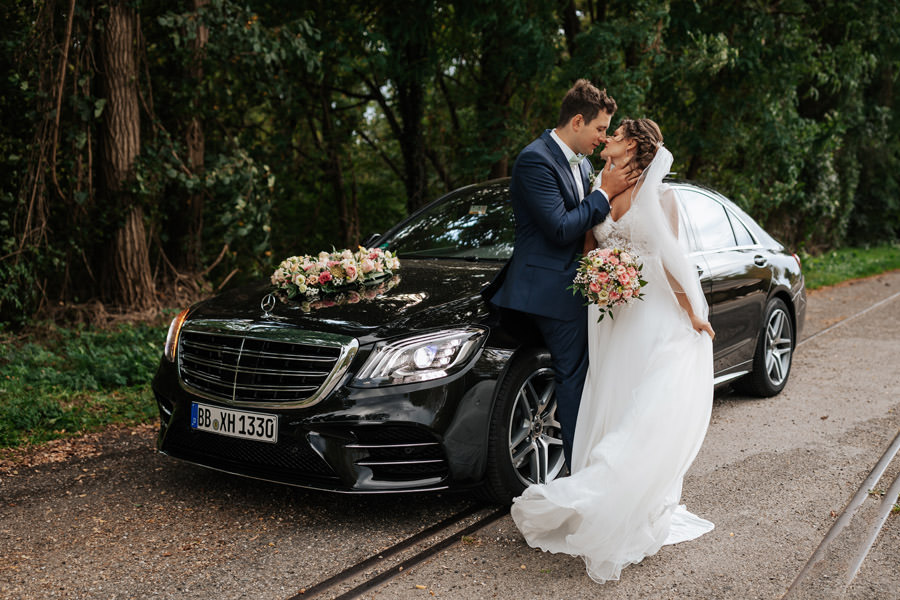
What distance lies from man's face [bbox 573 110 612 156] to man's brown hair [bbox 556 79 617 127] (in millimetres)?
19

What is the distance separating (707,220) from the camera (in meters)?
5.62

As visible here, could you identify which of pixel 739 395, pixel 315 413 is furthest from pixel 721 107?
pixel 315 413

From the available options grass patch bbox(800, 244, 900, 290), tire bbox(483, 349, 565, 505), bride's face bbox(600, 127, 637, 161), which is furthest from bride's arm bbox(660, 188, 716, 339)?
grass patch bbox(800, 244, 900, 290)

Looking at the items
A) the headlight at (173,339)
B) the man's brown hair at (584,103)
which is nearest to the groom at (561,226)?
the man's brown hair at (584,103)

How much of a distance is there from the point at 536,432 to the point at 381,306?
3.24ft

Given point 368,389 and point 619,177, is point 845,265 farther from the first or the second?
point 368,389

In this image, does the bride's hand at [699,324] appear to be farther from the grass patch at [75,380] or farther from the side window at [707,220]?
the grass patch at [75,380]

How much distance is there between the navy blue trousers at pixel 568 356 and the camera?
376 cm

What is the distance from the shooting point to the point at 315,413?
356 centimetres

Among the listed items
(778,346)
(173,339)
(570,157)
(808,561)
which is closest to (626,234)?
(570,157)

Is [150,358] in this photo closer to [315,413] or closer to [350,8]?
[315,413]

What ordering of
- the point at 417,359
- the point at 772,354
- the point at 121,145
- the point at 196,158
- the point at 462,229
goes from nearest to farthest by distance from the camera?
the point at 417,359 < the point at 462,229 < the point at 772,354 < the point at 121,145 < the point at 196,158

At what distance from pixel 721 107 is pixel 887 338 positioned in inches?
185

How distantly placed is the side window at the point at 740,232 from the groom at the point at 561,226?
2584mm
